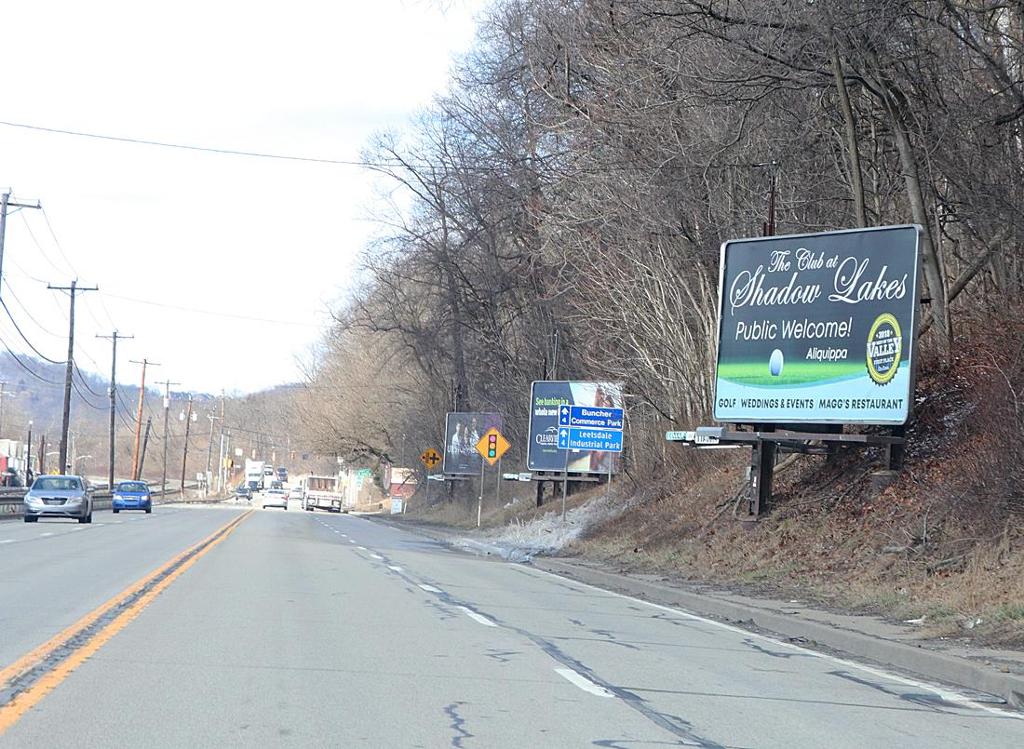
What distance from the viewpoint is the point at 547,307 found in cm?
4475

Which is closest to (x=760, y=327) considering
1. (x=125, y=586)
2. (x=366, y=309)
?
(x=125, y=586)

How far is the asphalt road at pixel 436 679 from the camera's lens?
7773 millimetres

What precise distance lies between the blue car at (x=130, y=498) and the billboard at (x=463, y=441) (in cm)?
1499

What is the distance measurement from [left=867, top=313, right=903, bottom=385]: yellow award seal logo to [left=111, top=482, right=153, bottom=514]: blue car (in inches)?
1829

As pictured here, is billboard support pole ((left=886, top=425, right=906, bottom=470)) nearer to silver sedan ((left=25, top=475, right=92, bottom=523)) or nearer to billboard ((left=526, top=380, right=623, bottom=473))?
billboard ((left=526, top=380, right=623, bottom=473))

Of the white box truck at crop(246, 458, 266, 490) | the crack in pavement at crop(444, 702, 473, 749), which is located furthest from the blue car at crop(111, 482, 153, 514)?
the white box truck at crop(246, 458, 266, 490)

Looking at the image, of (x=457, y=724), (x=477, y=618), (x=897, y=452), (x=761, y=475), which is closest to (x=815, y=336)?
(x=897, y=452)

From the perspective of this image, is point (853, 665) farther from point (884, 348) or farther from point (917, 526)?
point (884, 348)

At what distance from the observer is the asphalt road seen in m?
7.77

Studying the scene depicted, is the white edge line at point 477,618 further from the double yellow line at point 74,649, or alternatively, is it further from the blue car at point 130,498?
the blue car at point 130,498

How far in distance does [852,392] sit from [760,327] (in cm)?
229

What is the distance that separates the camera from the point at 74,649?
10469 millimetres

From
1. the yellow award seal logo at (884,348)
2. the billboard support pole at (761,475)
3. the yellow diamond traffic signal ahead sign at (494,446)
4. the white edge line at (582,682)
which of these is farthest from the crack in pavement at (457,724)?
the yellow diamond traffic signal ahead sign at (494,446)

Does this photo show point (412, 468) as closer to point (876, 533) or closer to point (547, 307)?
point (547, 307)
